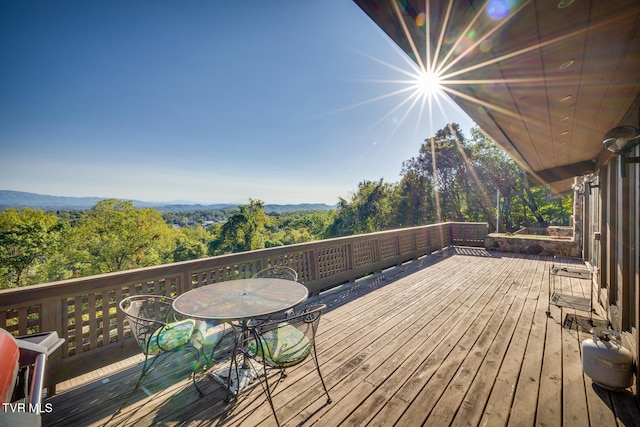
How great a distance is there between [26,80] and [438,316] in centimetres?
2752

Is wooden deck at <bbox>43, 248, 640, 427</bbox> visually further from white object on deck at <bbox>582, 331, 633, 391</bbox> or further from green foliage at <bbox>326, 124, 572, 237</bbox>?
green foliage at <bbox>326, 124, 572, 237</bbox>

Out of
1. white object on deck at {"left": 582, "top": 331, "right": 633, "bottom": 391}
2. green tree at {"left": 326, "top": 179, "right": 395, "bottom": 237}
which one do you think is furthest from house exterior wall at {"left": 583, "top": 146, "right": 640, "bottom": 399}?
green tree at {"left": 326, "top": 179, "right": 395, "bottom": 237}

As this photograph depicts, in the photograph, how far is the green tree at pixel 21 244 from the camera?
2114 centimetres

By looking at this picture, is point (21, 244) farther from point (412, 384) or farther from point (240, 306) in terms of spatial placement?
point (412, 384)

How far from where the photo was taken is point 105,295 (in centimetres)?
238

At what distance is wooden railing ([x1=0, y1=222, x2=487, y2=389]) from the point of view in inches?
81.1

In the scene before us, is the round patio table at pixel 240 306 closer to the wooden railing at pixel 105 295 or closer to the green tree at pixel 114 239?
the wooden railing at pixel 105 295

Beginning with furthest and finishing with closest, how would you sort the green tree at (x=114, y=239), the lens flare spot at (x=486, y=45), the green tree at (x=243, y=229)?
the green tree at (x=243, y=229) → the green tree at (x=114, y=239) → the lens flare spot at (x=486, y=45)

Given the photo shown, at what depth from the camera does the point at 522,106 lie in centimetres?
219

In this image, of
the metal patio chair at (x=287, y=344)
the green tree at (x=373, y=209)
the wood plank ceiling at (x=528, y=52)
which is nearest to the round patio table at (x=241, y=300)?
the metal patio chair at (x=287, y=344)

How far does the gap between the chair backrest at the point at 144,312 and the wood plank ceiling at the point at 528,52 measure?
8.13 ft

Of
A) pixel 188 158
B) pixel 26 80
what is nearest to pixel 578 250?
pixel 26 80

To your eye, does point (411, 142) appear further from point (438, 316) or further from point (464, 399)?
point (464, 399)

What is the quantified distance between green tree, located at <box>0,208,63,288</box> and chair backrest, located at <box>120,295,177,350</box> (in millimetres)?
29719
